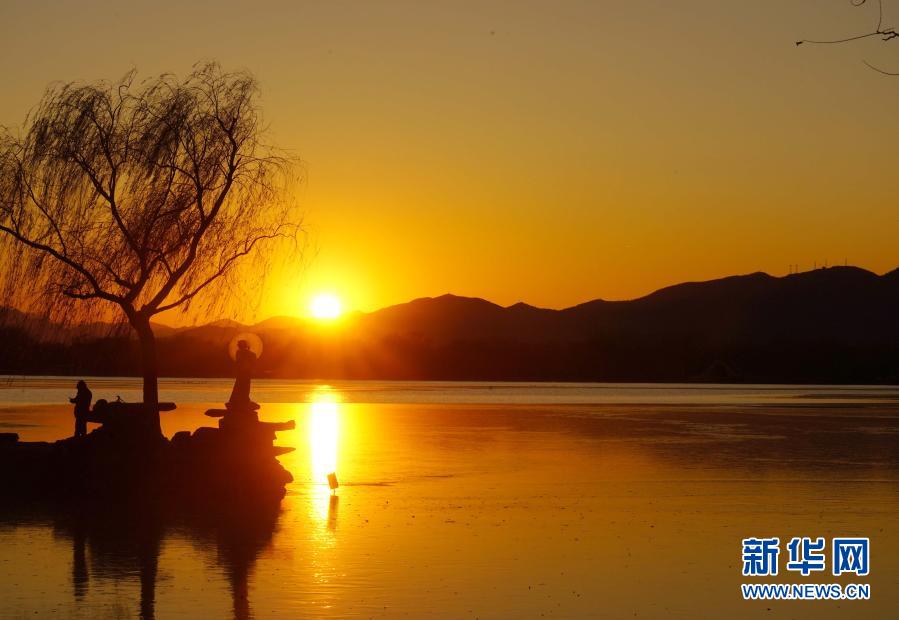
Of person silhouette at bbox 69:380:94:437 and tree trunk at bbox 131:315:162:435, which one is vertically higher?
tree trunk at bbox 131:315:162:435

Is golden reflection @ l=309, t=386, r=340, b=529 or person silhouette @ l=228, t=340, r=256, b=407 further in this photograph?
person silhouette @ l=228, t=340, r=256, b=407

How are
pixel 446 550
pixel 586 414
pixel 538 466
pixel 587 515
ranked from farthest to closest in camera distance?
pixel 586 414
pixel 538 466
pixel 587 515
pixel 446 550

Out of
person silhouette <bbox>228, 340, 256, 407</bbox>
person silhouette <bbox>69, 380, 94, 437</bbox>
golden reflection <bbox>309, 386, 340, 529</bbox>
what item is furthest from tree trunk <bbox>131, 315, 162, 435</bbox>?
golden reflection <bbox>309, 386, 340, 529</bbox>

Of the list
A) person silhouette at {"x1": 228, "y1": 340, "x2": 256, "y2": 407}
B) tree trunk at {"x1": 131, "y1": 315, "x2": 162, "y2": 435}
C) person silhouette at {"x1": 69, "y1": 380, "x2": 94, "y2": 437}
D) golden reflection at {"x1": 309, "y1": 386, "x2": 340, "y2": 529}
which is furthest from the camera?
tree trunk at {"x1": 131, "y1": 315, "x2": 162, "y2": 435}

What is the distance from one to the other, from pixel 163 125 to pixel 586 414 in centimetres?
3949

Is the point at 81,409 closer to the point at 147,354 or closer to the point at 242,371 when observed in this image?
the point at 147,354

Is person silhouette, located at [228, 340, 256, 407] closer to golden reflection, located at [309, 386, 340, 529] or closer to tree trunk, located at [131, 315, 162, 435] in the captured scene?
tree trunk, located at [131, 315, 162, 435]

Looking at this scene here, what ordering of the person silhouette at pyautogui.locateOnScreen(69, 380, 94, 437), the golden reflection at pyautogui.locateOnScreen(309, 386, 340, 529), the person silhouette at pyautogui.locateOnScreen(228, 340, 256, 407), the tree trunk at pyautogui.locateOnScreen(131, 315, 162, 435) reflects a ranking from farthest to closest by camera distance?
the tree trunk at pyautogui.locateOnScreen(131, 315, 162, 435) → the person silhouette at pyautogui.locateOnScreen(69, 380, 94, 437) → the person silhouette at pyautogui.locateOnScreen(228, 340, 256, 407) → the golden reflection at pyautogui.locateOnScreen(309, 386, 340, 529)

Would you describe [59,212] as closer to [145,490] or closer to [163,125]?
[163,125]

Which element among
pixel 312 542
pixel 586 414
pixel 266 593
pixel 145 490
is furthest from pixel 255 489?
pixel 586 414

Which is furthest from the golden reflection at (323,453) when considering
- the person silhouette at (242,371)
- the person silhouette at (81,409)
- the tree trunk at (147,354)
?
the person silhouette at (81,409)

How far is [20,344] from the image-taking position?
2830 cm

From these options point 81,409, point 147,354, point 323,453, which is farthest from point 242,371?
point 323,453

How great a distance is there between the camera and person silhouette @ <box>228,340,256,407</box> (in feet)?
85.4
